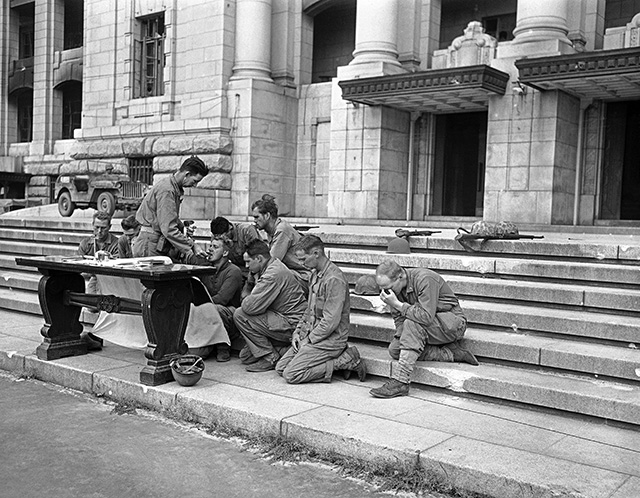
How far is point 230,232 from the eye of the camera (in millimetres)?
8859

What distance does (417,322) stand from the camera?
22.0ft

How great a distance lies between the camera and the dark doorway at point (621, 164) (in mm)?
15594

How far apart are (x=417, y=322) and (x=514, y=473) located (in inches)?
86.9

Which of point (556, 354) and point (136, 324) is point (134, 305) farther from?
point (556, 354)

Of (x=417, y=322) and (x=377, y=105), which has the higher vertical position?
(x=377, y=105)

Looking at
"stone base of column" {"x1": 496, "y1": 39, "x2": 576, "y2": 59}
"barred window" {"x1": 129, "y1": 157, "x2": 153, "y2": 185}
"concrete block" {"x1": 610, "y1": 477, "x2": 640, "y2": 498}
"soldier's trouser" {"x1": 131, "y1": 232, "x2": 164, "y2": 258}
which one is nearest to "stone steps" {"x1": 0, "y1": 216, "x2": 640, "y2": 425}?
"concrete block" {"x1": 610, "y1": 477, "x2": 640, "y2": 498}

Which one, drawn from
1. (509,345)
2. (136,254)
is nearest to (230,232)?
(136,254)

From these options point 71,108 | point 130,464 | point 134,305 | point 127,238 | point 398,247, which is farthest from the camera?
point 71,108

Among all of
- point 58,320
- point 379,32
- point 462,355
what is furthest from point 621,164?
point 58,320

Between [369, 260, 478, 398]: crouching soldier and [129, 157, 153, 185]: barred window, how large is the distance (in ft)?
49.3

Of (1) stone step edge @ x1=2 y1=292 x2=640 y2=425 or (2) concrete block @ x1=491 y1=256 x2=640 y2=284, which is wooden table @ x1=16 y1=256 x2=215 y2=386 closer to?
(1) stone step edge @ x1=2 y1=292 x2=640 y2=425

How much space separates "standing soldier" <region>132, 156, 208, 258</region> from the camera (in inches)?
314

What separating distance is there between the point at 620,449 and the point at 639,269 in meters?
3.07

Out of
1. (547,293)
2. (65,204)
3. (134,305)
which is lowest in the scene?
(134,305)
